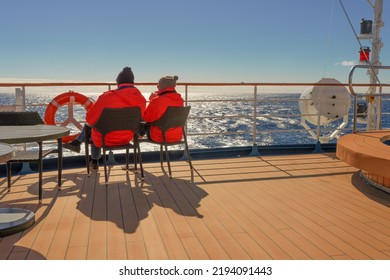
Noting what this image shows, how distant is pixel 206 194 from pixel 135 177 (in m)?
0.76

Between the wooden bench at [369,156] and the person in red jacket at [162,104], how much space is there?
54.0 inches

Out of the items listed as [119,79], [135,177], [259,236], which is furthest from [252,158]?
[259,236]

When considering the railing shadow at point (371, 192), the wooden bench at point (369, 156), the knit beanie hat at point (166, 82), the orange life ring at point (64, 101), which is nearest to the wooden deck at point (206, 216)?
the railing shadow at point (371, 192)

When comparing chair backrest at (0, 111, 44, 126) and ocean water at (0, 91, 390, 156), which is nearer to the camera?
chair backrest at (0, 111, 44, 126)

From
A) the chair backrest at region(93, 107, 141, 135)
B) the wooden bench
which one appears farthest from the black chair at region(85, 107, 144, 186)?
the wooden bench

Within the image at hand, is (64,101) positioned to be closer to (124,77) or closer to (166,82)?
(124,77)

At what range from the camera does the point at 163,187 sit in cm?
297

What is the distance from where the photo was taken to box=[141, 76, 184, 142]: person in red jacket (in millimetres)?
3203

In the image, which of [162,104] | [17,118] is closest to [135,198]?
[162,104]

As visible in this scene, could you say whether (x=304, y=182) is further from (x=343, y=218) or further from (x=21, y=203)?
(x=21, y=203)

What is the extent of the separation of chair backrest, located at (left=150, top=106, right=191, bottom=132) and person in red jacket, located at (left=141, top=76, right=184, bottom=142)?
91mm

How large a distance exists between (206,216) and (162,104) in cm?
120

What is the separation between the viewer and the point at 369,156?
2748 mm

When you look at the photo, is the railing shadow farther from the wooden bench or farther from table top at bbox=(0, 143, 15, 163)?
table top at bbox=(0, 143, 15, 163)
